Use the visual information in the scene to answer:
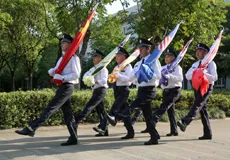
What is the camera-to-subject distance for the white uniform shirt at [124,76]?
7914mm

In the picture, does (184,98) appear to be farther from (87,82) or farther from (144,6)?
(87,82)

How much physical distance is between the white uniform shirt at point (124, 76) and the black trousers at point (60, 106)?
142 centimetres

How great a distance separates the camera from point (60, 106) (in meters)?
6.81

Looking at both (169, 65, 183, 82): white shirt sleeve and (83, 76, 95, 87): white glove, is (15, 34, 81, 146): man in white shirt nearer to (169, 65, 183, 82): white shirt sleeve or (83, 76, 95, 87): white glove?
(83, 76, 95, 87): white glove

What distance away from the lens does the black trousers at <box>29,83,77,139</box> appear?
21.5 feet

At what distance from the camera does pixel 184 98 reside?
13.4 meters

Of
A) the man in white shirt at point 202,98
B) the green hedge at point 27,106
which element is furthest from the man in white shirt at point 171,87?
the green hedge at point 27,106

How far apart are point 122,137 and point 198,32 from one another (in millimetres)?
7533

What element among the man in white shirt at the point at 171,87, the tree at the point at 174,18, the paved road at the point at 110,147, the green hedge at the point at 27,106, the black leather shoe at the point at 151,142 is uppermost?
the tree at the point at 174,18

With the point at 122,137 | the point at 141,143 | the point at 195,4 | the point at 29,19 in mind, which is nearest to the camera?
the point at 141,143

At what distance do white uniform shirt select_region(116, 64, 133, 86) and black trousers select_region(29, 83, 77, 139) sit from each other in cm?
142

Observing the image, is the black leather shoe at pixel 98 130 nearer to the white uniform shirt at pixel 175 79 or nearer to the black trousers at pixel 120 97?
the black trousers at pixel 120 97

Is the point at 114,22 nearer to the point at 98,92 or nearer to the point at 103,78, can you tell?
the point at 103,78

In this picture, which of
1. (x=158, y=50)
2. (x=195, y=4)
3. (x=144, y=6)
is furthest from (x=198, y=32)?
(x=158, y=50)
